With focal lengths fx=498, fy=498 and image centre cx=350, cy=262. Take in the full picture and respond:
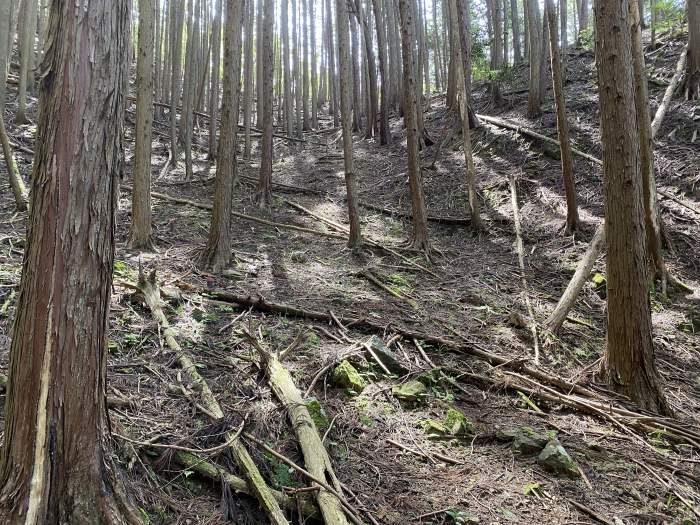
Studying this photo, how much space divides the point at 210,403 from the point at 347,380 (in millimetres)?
1143

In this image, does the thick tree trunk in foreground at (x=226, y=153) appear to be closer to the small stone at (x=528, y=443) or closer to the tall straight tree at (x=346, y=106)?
the tall straight tree at (x=346, y=106)

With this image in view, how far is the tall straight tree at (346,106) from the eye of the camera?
23.9 feet

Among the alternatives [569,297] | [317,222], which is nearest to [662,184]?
[569,297]

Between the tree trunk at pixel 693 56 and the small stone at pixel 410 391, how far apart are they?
8.33m

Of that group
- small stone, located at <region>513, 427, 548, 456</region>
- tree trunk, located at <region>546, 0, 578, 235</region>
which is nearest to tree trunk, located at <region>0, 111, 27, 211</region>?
small stone, located at <region>513, 427, 548, 456</region>

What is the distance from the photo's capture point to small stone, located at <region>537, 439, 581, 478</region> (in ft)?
10.4

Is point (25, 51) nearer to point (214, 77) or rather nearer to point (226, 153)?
point (214, 77)

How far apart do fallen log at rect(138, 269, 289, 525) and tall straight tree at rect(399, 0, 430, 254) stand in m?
4.29

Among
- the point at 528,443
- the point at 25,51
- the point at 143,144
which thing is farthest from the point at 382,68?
the point at 528,443

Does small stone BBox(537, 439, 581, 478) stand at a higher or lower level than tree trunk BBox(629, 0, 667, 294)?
lower

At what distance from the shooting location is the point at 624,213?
4.02 metres

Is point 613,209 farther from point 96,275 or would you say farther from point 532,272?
point 96,275

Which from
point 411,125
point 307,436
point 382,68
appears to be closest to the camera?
point 307,436

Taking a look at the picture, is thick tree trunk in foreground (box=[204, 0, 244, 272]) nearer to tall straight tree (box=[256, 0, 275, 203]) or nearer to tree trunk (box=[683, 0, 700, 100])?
tall straight tree (box=[256, 0, 275, 203])
